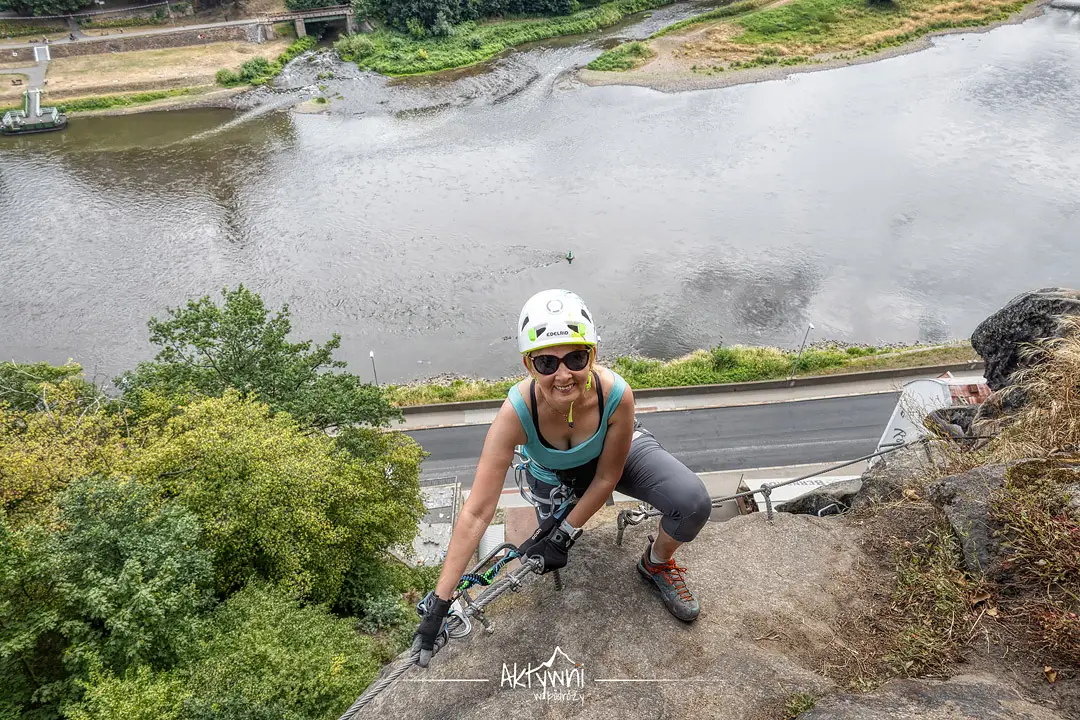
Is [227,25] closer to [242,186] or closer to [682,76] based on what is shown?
[242,186]

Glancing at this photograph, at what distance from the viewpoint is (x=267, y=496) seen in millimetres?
13867

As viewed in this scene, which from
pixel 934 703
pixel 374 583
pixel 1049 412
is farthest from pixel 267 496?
pixel 1049 412

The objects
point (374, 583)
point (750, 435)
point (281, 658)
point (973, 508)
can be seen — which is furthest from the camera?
point (750, 435)

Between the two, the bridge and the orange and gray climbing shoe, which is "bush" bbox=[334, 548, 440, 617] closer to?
the orange and gray climbing shoe

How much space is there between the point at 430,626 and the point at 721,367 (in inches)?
1101

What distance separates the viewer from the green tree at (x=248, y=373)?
63.7 feet

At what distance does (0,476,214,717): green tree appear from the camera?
10211mm

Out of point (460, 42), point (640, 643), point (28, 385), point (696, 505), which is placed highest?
point (460, 42)

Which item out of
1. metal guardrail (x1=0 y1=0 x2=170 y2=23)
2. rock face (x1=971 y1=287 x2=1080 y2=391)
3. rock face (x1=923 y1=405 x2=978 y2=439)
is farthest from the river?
rock face (x1=971 y1=287 x2=1080 y2=391)

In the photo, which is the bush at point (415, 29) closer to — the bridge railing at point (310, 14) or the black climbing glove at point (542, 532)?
the bridge railing at point (310, 14)

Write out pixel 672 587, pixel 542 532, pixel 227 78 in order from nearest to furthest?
pixel 542 532 < pixel 672 587 < pixel 227 78

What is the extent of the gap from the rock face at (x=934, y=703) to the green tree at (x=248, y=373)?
54.9ft

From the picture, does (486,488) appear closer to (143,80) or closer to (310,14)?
(143,80)

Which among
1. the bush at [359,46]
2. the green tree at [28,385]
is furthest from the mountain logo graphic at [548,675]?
the bush at [359,46]
